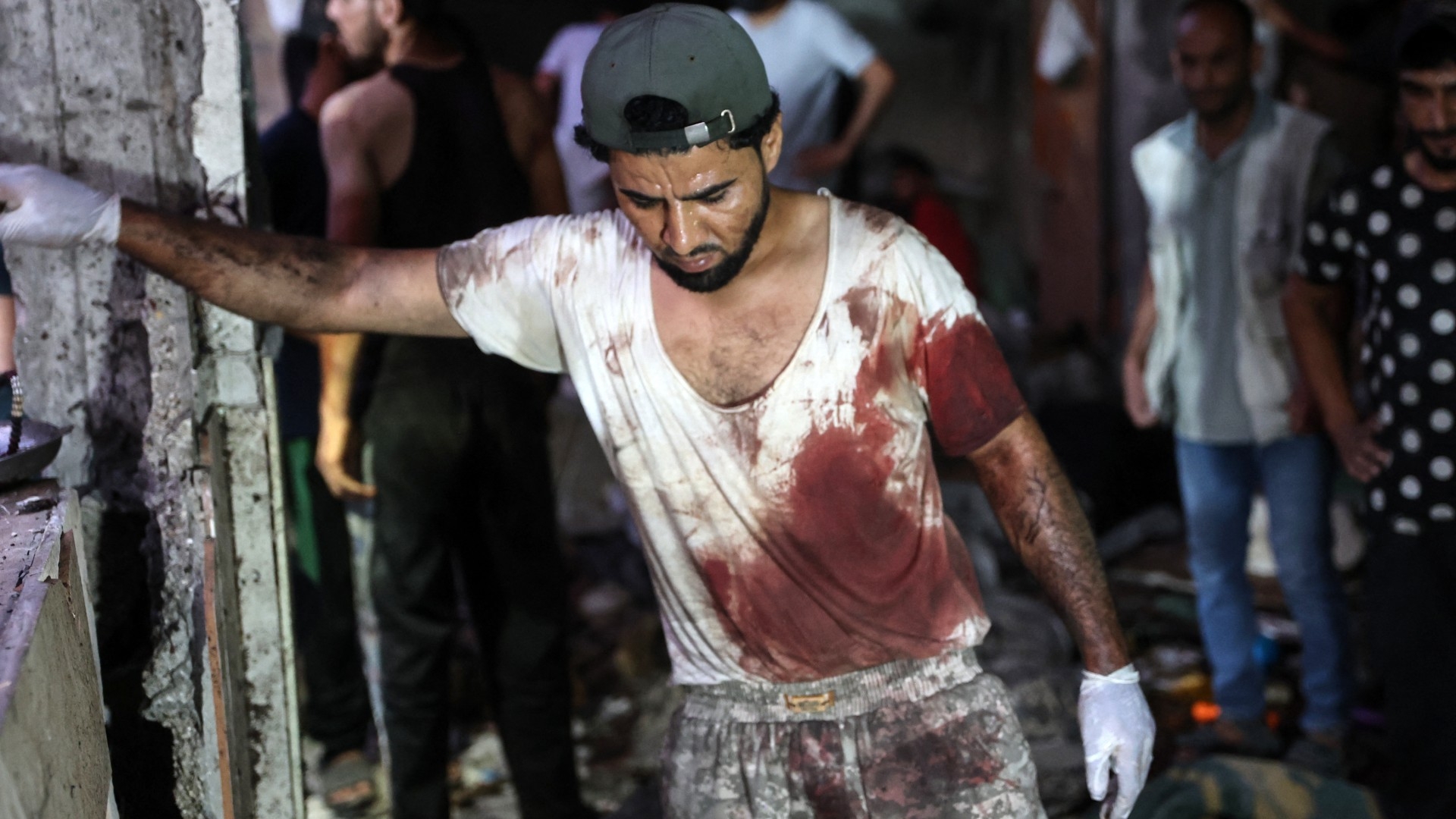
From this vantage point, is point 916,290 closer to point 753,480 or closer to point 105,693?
point 753,480

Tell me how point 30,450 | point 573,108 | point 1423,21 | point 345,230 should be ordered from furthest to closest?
1. point 573,108
2. point 345,230
3. point 1423,21
4. point 30,450

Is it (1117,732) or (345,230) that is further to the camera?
(345,230)

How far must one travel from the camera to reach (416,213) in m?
3.61

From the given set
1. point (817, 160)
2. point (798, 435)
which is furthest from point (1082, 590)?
point (817, 160)

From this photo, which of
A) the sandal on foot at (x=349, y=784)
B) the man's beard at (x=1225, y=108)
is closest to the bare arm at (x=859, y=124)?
the man's beard at (x=1225, y=108)

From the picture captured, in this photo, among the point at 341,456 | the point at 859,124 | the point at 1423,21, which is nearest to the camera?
the point at 1423,21

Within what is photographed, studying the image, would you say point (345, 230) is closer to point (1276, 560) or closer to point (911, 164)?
point (1276, 560)

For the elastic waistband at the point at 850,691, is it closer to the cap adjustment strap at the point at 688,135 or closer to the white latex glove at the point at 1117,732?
the white latex glove at the point at 1117,732

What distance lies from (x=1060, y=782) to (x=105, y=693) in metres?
2.43

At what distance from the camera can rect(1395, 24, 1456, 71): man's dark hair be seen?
3.17 m

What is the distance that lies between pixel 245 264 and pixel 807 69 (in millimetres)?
2889

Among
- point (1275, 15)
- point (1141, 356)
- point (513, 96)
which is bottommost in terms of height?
point (1141, 356)

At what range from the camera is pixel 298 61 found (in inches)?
177

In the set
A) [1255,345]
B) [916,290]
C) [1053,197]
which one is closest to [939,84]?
[1053,197]
